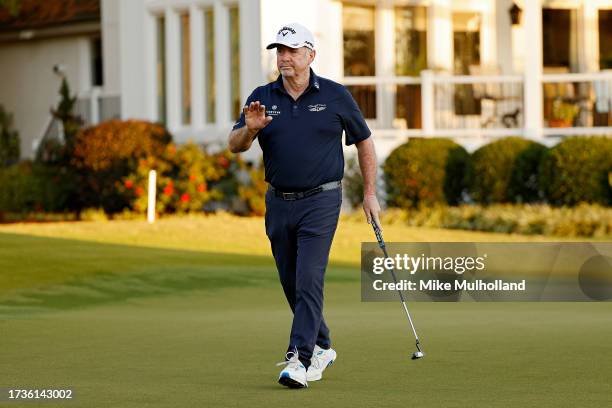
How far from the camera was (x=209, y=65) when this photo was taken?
2742 cm

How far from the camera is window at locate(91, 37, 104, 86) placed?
33.1 metres

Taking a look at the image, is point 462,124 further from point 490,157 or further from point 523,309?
point 523,309

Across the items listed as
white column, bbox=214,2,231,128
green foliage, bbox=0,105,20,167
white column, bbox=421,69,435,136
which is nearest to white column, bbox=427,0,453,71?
white column, bbox=421,69,435,136

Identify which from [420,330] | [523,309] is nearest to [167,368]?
[420,330]

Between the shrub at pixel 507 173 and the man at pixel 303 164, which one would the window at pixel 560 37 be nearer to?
the shrub at pixel 507 173

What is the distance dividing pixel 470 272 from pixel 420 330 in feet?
20.2

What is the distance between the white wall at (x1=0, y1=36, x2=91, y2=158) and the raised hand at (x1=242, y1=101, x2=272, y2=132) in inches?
959

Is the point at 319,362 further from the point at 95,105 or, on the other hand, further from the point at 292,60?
the point at 95,105

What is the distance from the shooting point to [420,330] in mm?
11875

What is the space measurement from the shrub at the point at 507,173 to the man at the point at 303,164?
14954mm

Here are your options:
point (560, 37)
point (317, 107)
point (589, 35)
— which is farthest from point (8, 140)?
point (317, 107)

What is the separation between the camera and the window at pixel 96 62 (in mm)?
33062

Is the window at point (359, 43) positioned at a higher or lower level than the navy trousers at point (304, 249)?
higher

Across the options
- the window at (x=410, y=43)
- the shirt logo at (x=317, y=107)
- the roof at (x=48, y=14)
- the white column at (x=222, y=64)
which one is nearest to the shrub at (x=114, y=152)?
the white column at (x=222, y=64)
